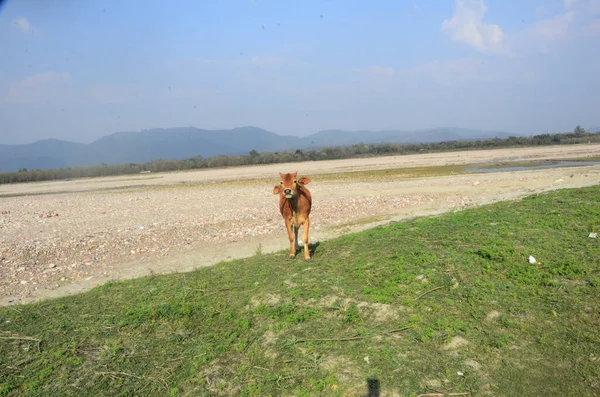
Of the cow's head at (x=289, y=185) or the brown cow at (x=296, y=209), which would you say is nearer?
the cow's head at (x=289, y=185)

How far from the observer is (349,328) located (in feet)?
20.5

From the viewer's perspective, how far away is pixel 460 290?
679 centimetres

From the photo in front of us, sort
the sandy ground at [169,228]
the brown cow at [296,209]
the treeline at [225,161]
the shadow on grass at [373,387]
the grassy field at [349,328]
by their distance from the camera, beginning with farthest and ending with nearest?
1. the treeline at [225,161]
2. the sandy ground at [169,228]
3. the brown cow at [296,209]
4. the grassy field at [349,328]
5. the shadow on grass at [373,387]

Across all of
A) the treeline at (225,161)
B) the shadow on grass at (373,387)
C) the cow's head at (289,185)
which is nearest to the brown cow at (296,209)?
the cow's head at (289,185)

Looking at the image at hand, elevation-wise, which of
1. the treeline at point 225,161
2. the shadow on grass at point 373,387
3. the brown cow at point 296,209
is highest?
the treeline at point 225,161

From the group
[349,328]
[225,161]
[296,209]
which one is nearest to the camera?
Result: [349,328]

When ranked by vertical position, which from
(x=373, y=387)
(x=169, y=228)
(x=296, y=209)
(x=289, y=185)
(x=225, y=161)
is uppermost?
(x=225, y=161)

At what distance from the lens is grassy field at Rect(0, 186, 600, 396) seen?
520 centimetres

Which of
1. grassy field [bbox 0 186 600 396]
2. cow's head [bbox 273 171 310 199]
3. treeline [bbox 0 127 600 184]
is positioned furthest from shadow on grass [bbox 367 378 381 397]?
treeline [bbox 0 127 600 184]

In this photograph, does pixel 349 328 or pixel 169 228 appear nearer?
pixel 349 328

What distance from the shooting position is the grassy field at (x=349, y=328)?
205 inches

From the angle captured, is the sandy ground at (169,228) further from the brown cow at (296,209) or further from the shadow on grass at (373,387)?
the shadow on grass at (373,387)

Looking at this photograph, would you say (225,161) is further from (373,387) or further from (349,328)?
A: (373,387)

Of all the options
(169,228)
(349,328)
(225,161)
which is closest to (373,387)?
(349,328)
